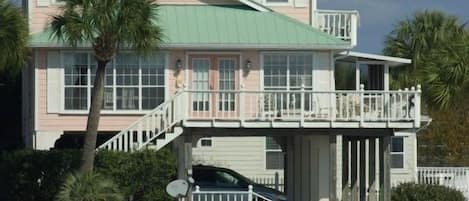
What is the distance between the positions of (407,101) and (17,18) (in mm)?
10937

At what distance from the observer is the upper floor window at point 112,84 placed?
113 ft

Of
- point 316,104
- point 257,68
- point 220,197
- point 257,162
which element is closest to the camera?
point 220,197

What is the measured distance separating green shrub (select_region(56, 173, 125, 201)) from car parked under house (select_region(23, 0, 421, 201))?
13.2 feet

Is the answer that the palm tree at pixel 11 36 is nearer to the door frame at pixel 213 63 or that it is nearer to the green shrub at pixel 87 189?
the green shrub at pixel 87 189

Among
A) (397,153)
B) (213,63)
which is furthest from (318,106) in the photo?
(397,153)

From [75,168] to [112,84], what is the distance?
535cm

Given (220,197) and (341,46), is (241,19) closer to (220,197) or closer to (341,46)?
(341,46)

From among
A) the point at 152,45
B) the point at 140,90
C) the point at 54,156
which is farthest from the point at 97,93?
the point at 140,90

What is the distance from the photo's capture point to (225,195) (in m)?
30.5

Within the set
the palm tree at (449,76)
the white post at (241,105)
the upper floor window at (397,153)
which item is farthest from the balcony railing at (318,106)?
the upper floor window at (397,153)

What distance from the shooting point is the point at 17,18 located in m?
28.7

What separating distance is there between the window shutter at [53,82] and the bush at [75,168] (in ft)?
9.83

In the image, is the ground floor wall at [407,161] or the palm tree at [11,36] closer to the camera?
the palm tree at [11,36]

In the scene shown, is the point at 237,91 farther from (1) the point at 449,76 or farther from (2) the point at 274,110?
(1) the point at 449,76
